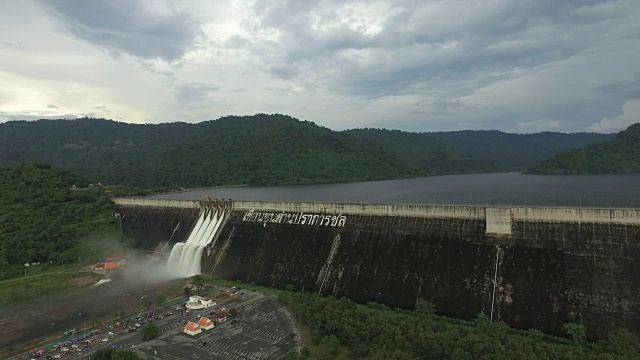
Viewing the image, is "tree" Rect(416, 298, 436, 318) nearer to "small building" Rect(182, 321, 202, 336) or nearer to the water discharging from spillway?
"small building" Rect(182, 321, 202, 336)

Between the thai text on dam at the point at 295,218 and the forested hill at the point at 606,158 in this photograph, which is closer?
the thai text on dam at the point at 295,218

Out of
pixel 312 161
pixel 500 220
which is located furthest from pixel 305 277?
pixel 312 161

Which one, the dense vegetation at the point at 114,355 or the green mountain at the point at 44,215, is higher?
the green mountain at the point at 44,215

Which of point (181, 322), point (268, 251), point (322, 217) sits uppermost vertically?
point (322, 217)

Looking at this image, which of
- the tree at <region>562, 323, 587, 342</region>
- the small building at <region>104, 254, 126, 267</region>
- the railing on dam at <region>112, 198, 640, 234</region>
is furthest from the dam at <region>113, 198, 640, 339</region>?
the small building at <region>104, 254, 126, 267</region>

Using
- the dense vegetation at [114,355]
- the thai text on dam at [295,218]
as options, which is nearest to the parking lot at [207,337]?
the dense vegetation at [114,355]

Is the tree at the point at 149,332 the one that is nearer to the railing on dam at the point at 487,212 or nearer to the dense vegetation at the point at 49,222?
the railing on dam at the point at 487,212

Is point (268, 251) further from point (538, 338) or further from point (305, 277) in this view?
point (538, 338)
